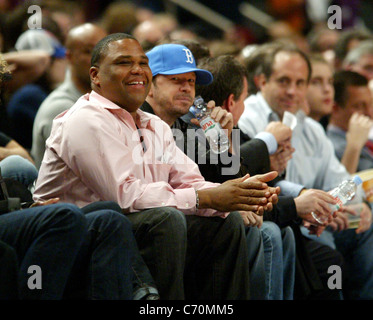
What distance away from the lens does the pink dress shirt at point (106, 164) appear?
2.80m

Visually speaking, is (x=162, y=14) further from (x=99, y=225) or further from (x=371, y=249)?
(x=99, y=225)

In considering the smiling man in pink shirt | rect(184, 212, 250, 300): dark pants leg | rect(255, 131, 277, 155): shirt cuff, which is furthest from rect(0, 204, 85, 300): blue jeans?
rect(255, 131, 277, 155): shirt cuff

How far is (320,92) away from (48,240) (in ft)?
10.0

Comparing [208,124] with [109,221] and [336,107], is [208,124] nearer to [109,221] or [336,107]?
[109,221]

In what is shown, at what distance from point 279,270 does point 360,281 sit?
1.20 meters

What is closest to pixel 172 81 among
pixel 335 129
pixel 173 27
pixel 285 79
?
pixel 285 79

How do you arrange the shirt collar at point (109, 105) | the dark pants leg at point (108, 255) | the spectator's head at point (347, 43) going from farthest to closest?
the spectator's head at point (347, 43)
the shirt collar at point (109, 105)
the dark pants leg at point (108, 255)

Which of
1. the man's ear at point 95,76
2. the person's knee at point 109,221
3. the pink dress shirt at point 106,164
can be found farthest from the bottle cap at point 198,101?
the person's knee at point 109,221

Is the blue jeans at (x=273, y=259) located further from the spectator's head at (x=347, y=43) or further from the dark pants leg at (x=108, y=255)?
the spectator's head at (x=347, y=43)

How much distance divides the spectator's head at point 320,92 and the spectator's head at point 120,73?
2.31 meters

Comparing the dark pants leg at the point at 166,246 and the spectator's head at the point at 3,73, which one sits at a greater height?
the spectator's head at the point at 3,73

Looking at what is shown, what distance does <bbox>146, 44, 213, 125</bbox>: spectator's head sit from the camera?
3436mm

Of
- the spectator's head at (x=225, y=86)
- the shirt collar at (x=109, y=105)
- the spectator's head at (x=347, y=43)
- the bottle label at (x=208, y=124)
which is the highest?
the spectator's head at (x=347, y=43)

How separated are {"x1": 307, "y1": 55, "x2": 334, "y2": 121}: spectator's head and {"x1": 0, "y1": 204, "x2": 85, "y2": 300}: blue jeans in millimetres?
2969
